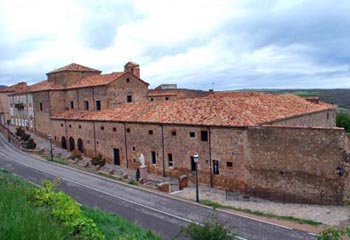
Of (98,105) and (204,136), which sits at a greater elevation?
(98,105)

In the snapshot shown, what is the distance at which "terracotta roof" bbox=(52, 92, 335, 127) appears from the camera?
83.7 ft

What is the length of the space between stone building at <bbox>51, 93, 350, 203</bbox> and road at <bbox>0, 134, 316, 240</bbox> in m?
4.39

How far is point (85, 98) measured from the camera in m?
41.6

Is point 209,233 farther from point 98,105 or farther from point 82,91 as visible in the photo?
point 82,91

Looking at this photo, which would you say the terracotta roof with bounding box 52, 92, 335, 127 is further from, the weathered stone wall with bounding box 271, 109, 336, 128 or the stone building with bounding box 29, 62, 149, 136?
the stone building with bounding box 29, 62, 149, 136

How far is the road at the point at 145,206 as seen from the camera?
1636cm

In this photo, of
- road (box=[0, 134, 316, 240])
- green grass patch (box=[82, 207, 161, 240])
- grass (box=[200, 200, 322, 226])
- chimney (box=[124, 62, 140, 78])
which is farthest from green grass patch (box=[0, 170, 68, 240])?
chimney (box=[124, 62, 140, 78])

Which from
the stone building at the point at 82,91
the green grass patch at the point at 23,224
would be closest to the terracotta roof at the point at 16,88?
the stone building at the point at 82,91

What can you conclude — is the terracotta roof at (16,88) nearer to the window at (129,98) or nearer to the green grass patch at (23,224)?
the window at (129,98)

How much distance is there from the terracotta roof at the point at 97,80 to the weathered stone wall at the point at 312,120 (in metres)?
19.1

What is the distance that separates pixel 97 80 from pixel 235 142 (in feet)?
73.3

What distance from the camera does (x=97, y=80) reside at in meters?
41.1

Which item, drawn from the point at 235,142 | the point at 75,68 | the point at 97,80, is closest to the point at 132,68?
the point at 97,80

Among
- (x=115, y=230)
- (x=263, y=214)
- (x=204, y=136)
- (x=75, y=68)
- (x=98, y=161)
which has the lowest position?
(x=263, y=214)
